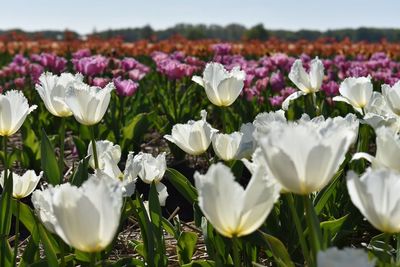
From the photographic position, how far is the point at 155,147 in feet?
15.8

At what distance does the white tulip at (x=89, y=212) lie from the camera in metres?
1.15

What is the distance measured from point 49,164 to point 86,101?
1.55 ft

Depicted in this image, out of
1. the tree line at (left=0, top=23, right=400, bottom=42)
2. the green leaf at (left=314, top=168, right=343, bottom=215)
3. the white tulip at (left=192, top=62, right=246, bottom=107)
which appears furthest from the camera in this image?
the tree line at (left=0, top=23, right=400, bottom=42)

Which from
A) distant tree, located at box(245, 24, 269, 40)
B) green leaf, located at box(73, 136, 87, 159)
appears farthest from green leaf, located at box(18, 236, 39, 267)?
distant tree, located at box(245, 24, 269, 40)

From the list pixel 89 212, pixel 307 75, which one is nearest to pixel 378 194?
pixel 89 212

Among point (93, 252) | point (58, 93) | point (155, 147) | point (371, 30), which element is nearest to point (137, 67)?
point (155, 147)

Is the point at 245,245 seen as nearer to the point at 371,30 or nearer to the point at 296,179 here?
the point at 296,179

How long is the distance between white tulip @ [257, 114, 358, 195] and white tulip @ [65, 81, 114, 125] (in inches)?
36.4

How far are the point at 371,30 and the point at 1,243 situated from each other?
10465cm

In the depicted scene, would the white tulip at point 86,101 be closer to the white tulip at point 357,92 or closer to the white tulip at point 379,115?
the white tulip at point 379,115

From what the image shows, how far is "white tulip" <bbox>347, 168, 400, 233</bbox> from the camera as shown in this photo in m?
1.14

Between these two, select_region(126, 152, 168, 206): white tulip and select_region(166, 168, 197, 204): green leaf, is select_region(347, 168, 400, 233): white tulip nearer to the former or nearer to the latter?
select_region(126, 152, 168, 206): white tulip

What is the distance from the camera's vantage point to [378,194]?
115 centimetres

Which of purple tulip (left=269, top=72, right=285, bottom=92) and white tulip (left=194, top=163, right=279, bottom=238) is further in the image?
purple tulip (left=269, top=72, right=285, bottom=92)
